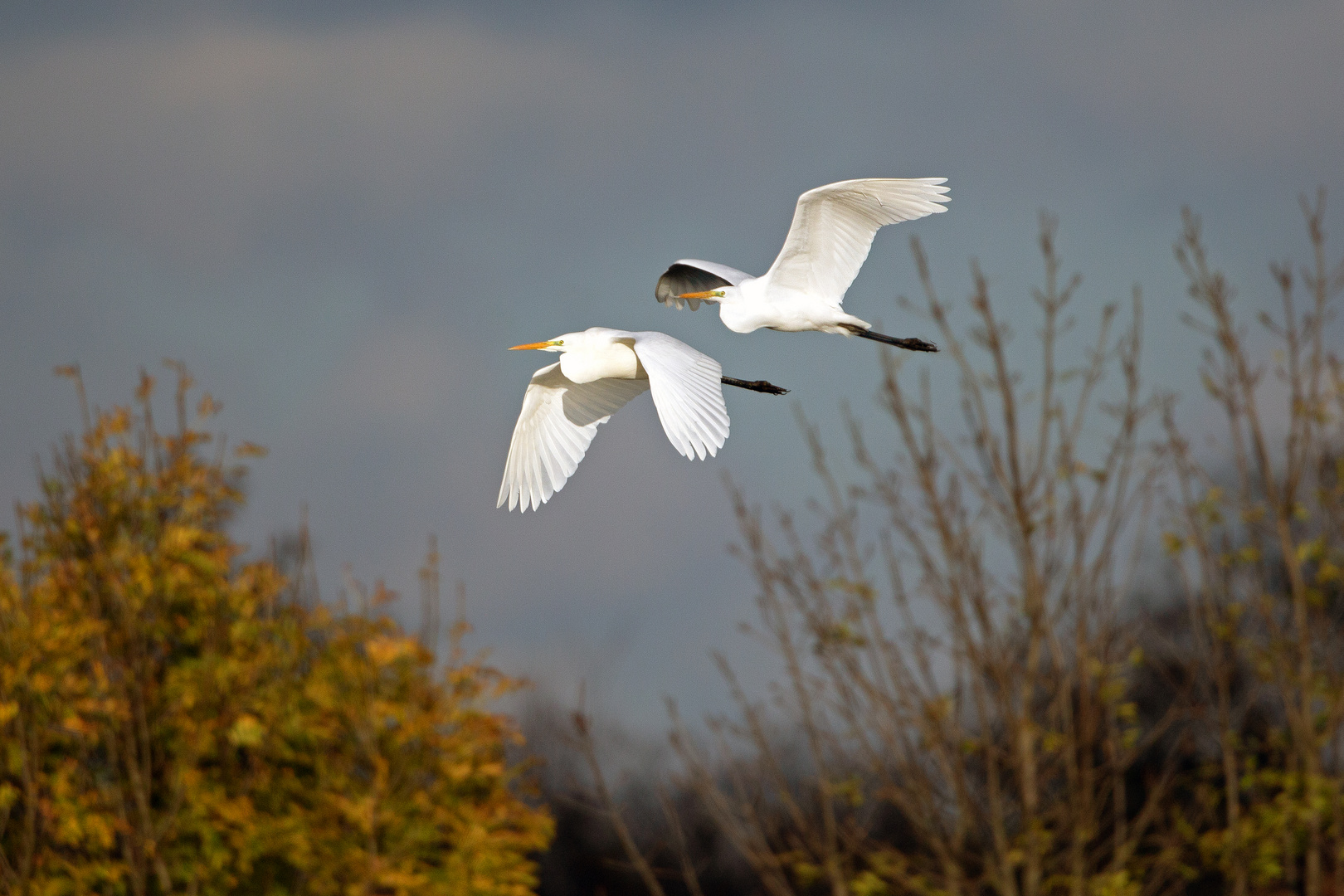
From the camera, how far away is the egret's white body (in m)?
4.04

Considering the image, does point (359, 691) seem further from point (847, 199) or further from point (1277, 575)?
point (1277, 575)

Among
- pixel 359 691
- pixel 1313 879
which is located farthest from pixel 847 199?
pixel 359 691

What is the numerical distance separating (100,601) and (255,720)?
4.62ft

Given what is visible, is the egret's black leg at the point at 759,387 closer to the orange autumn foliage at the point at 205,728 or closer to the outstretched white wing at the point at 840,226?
the outstretched white wing at the point at 840,226

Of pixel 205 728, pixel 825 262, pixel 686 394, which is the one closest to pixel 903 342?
pixel 825 262

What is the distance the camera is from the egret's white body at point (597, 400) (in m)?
4.04

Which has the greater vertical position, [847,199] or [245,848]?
[847,199]

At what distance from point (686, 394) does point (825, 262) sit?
144 centimetres

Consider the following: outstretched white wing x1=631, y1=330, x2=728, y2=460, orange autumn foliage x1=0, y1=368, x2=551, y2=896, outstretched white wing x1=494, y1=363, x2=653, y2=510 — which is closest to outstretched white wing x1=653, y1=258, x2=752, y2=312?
outstretched white wing x1=494, y1=363, x2=653, y2=510

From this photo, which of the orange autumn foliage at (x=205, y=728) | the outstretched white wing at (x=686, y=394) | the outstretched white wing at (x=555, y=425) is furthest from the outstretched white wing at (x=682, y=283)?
the orange autumn foliage at (x=205, y=728)

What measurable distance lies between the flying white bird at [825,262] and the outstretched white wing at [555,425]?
2.59ft

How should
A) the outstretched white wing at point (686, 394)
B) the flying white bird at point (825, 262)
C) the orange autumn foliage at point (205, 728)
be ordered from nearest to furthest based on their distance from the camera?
the outstretched white wing at point (686, 394), the flying white bird at point (825, 262), the orange autumn foliage at point (205, 728)

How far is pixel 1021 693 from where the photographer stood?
6145 millimetres

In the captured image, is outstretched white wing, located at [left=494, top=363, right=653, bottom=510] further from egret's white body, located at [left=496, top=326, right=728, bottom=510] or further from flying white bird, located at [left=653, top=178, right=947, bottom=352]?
flying white bird, located at [left=653, top=178, right=947, bottom=352]
